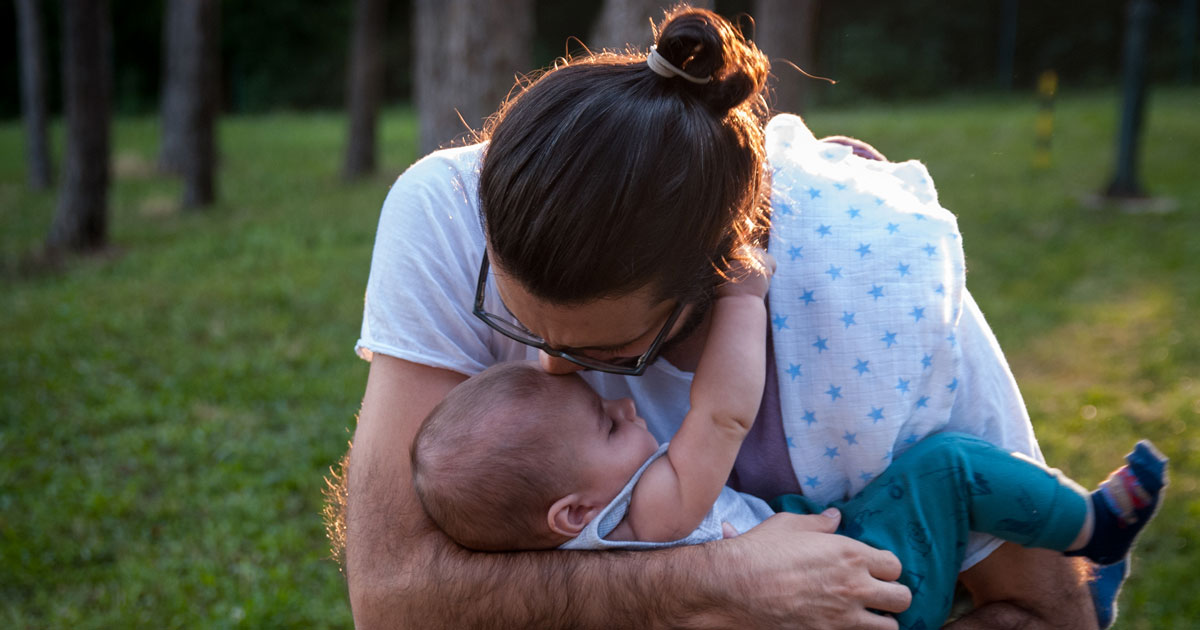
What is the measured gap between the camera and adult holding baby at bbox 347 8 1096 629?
4.50ft


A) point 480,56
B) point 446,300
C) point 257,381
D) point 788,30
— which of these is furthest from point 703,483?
point 788,30

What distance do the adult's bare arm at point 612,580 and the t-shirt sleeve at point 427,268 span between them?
0.25 meters

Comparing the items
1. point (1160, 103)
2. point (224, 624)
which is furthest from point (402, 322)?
point (1160, 103)

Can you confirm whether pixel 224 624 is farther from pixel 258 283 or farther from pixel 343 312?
pixel 258 283

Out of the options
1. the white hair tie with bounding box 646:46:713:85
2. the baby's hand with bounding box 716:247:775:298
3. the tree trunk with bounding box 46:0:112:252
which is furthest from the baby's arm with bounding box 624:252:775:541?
the tree trunk with bounding box 46:0:112:252

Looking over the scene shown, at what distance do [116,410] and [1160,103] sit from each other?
17.0 metres

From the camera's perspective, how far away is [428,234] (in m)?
1.73

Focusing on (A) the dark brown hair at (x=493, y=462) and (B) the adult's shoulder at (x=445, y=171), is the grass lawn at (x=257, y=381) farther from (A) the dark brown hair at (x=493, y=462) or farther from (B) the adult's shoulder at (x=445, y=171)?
(B) the adult's shoulder at (x=445, y=171)

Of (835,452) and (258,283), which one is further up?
(835,452)

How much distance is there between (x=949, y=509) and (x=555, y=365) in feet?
2.36

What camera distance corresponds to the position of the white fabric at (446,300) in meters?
1.65

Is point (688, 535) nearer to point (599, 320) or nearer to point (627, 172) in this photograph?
point (599, 320)

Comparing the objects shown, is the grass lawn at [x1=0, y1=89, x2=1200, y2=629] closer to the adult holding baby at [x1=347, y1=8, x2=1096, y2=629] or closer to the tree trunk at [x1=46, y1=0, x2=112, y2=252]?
the tree trunk at [x1=46, y1=0, x2=112, y2=252]

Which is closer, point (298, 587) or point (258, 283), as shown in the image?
point (298, 587)
